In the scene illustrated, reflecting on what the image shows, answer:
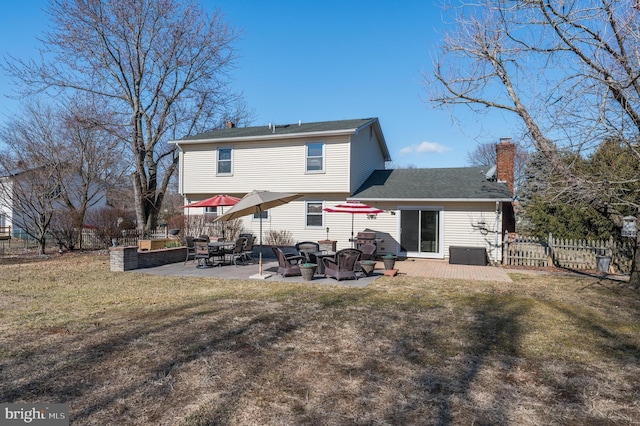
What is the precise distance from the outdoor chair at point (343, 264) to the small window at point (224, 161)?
9840 millimetres

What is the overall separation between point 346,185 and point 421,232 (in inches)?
151

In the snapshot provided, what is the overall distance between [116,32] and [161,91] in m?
3.71

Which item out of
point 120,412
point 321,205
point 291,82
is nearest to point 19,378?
point 120,412

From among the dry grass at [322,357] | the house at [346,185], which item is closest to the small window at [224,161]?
the house at [346,185]

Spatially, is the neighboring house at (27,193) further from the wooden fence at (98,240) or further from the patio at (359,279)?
the patio at (359,279)

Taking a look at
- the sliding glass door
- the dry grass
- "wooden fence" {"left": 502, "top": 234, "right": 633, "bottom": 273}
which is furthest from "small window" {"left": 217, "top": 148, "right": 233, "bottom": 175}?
"wooden fence" {"left": 502, "top": 234, "right": 633, "bottom": 273}

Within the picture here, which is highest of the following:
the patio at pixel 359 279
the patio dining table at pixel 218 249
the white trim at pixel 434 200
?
the white trim at pixel 434 200

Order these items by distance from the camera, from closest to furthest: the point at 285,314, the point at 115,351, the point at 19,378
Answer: the point at 19,378 → the point at 115,351 → the point at 285,314

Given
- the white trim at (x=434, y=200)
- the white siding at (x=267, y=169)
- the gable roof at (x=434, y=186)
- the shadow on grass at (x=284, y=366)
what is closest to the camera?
the shadow on grass at (x=284, y=366)

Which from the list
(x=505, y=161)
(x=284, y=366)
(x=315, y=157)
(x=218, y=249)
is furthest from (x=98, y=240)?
(x=505, y=161)

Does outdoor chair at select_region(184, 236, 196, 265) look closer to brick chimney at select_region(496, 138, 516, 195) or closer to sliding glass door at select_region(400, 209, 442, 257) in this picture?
sliding glass door at select_region(400, 209, 442, 257)

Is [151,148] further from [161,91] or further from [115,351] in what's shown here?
[115,351]

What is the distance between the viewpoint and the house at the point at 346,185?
14453 mm

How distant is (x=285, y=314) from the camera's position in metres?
6.24
